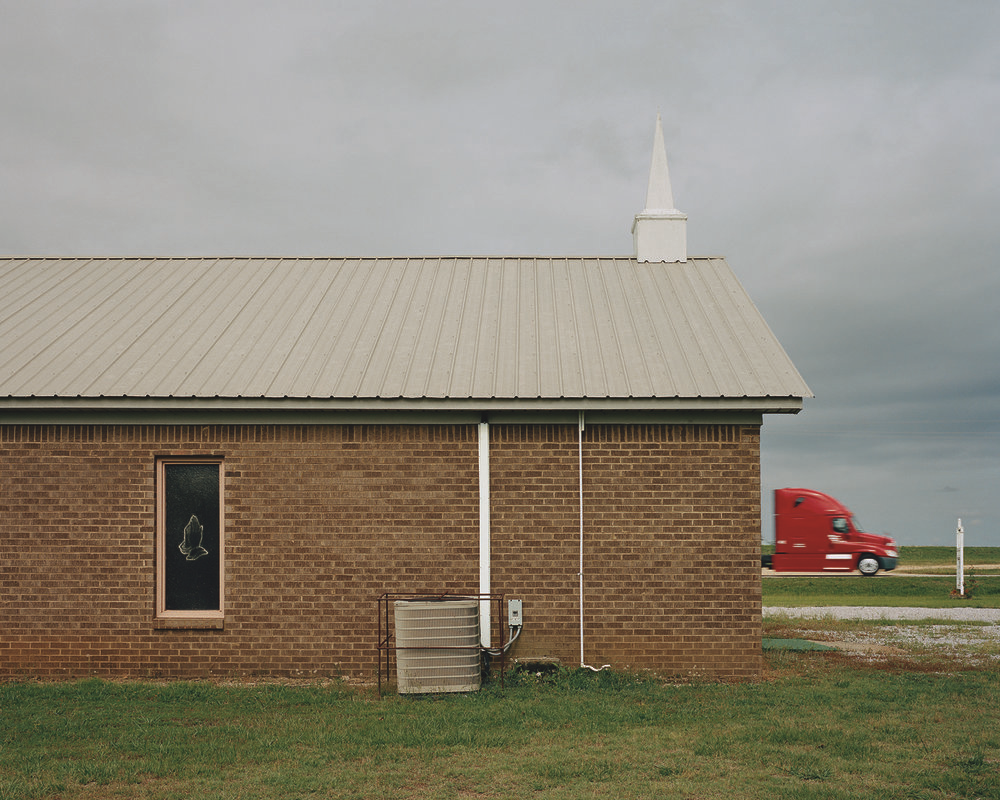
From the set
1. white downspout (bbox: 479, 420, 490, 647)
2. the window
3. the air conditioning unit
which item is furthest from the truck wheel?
the window

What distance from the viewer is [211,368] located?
11.4m

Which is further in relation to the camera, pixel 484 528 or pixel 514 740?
pixel 484 528

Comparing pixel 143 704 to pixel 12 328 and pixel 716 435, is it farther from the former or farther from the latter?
pixel 716 435

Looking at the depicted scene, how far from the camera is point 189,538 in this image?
1114 centimetres

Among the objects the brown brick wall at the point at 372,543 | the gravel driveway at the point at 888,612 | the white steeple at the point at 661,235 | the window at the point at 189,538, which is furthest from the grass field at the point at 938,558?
the window at the point at 189,538

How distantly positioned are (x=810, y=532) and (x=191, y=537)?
1895cm

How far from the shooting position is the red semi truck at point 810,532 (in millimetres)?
25484

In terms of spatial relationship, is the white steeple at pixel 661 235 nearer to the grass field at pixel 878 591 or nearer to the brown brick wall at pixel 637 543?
the brown brick wall at pixel 637 543

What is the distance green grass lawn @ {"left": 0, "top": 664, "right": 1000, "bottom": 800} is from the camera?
22.2ft

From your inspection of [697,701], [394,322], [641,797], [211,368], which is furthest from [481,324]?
[641,797]

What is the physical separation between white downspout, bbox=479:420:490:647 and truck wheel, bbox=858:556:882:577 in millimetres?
19443

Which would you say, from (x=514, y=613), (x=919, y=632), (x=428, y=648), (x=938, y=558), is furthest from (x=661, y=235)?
(x=938, y=558)

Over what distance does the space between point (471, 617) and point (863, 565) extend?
20433 millimetres

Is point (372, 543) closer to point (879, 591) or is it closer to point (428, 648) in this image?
point (428, 648)
